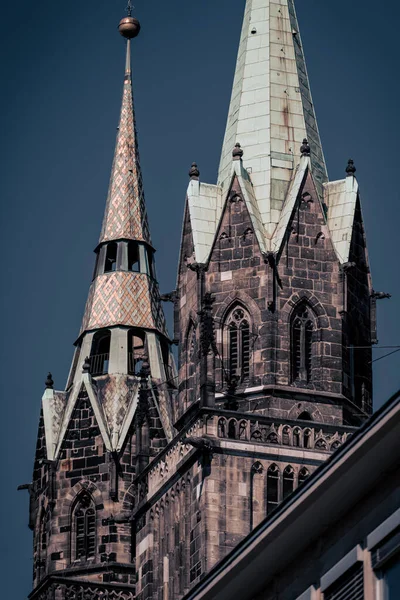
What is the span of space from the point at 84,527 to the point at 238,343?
410 inches

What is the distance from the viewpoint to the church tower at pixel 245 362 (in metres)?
44.0

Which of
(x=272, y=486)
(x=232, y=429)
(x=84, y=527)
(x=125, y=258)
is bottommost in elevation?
(x=272, y=486)

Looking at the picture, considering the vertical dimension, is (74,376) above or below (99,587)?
above

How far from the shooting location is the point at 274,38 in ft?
166

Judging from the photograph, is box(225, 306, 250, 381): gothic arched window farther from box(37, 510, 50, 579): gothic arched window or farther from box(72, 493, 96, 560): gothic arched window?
box(37, 510, 50, 579): gothic arched window

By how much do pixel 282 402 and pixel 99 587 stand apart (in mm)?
10169

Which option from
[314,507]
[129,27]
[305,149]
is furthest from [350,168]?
[314,507]

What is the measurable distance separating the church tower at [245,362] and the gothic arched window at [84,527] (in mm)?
32

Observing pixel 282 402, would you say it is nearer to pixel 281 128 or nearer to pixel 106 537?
pixel 281 128

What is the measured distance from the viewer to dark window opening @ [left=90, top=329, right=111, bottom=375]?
186 ft

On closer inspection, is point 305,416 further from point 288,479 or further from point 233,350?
point 233,350

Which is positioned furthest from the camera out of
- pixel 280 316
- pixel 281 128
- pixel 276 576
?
pixel 281 128

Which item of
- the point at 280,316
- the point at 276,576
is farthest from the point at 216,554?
the point at 276,576

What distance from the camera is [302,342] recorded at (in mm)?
45875
